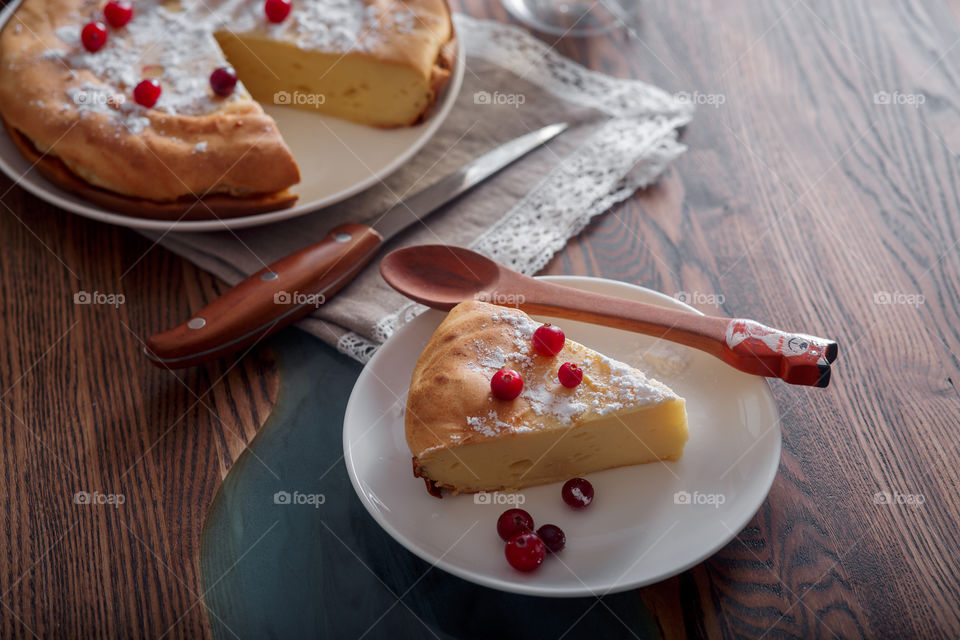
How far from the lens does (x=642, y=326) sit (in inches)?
78.5

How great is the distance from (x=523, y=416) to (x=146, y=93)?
1450 millimetres

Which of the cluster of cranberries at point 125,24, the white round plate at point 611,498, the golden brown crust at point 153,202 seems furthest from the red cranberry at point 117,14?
the white round plate at point 611,498

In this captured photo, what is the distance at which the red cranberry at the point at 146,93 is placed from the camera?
7.75 feet

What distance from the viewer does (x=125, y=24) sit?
8.51 ft

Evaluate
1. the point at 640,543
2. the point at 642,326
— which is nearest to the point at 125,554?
the point at 640,543

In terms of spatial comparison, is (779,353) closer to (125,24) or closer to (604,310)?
(604,310)

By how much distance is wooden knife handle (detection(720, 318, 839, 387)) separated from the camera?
1.85 m

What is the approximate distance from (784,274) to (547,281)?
73 centimetres

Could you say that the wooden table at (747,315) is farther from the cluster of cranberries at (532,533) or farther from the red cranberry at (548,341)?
the red cranberry at (548,341)

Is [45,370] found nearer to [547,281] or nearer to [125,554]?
[125,554]

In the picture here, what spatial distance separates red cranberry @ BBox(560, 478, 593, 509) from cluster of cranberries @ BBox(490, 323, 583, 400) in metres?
0.21

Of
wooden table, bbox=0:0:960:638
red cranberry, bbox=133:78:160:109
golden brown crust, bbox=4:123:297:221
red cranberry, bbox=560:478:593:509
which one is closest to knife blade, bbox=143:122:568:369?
wooden table, bbox=0:0:960:638

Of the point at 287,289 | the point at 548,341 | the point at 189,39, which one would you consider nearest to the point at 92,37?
the point at 189,39

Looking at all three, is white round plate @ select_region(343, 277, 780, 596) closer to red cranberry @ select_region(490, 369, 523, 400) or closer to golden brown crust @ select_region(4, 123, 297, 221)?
red cranberry @ select_region(490, 369, 523, 400)
